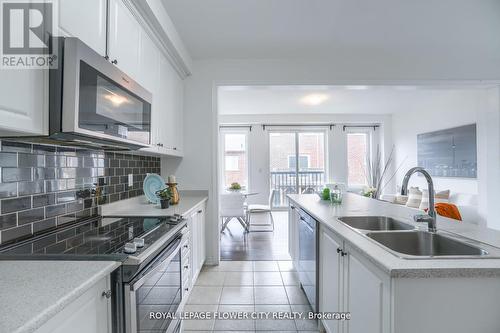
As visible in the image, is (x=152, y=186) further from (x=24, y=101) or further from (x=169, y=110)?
(x=24, y=101)

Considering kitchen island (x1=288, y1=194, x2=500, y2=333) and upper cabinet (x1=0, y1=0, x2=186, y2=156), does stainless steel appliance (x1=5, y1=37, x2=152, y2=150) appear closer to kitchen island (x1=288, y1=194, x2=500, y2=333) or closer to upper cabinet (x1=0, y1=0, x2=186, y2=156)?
upper cabinet (x1=0, y1=0, x2=186, y2=156)

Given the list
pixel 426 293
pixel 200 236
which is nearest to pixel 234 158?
pixel 200 236

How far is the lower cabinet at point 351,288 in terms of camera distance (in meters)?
0.96

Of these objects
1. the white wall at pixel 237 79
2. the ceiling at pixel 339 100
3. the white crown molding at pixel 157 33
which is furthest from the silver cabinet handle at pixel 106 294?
the ceiling at pixel 339 100

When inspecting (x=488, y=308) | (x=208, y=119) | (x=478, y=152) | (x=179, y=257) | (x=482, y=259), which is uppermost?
(x=208, y=119)

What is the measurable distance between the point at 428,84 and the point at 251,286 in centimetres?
322

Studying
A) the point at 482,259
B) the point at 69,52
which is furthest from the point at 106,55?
the point at 482,259

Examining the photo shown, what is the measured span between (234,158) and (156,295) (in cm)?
515

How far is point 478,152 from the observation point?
148 inches

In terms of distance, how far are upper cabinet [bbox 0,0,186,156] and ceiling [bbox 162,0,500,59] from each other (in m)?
0.31

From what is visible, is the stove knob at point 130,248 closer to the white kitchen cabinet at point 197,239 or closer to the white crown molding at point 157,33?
the white kitchen cabinet at point 197,239

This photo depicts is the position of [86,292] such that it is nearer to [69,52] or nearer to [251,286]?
[69,52]

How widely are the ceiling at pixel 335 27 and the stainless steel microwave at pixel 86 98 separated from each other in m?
1.14

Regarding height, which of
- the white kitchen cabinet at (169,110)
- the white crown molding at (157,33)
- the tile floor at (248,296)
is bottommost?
A: the tile floor at (248,296)
